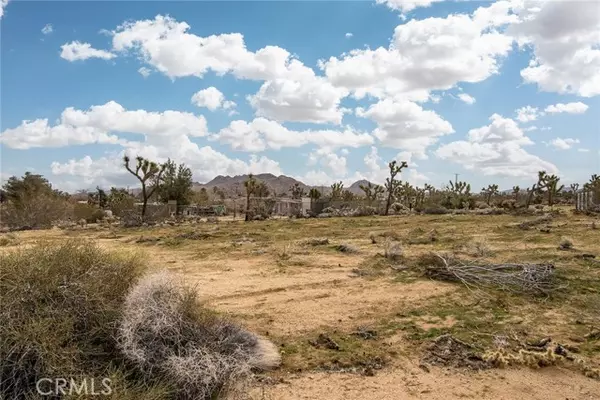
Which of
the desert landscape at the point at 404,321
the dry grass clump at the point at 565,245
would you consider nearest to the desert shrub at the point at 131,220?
the desert landscape at the point at 404,321

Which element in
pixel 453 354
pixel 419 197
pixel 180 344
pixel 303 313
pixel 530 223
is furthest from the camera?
pixel 419 197

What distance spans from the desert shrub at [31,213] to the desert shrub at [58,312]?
2619cm

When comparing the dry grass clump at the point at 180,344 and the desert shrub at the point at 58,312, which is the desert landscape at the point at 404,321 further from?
the desert shrub at the point at 58,312

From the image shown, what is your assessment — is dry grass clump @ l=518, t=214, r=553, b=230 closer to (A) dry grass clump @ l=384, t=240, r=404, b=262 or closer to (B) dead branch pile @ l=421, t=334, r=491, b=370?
(A) dry grass clump @ l=384, t=240, r=404, b=262

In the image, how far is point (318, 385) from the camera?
5.07m

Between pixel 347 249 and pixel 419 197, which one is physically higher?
pixel 419 197

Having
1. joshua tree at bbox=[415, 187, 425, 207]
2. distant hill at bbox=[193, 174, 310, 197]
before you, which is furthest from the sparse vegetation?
distant hill at bbox=[193, 174, 310, 197]

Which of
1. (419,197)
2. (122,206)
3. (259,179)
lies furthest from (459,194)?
(259,179)

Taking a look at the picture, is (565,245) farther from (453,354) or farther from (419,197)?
(419,197)

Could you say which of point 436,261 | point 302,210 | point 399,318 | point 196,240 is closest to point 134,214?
point 196,240

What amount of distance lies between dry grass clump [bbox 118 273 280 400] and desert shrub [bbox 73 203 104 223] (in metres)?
31.4

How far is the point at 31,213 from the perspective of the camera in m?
27.8

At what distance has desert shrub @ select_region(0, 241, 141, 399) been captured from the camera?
368 centimetres

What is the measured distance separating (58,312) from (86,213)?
32590mm
